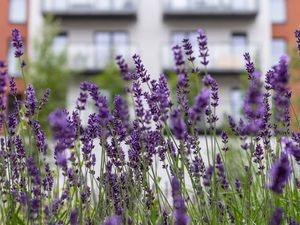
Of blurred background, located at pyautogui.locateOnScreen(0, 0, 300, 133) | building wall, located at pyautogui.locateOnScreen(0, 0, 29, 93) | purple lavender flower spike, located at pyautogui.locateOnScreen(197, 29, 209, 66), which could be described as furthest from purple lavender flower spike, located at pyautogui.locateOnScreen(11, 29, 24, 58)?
building wall, located at pyautogui.locateOnScreen(0, 0, 29, 93)

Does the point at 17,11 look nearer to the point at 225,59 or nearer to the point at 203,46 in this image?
the point at 225,59

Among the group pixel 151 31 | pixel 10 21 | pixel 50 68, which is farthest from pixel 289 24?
pixel 10 21

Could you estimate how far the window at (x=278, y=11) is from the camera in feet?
89.6

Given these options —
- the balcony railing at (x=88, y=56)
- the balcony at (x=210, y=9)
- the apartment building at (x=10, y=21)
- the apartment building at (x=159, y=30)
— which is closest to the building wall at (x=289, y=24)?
the apartment building at (x=159, y=30)

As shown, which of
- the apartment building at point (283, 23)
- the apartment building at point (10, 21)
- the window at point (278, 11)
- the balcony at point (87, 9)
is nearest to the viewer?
the balcony at point (87, 9)

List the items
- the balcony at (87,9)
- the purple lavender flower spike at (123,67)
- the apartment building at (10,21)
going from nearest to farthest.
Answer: the purple lavender flower spike at (123,67)
the balcony at (87,9)
the apartment building at (10,21)

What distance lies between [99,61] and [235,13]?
5.59 meters

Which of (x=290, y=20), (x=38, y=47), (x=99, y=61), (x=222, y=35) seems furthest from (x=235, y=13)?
(x=38, y=47)

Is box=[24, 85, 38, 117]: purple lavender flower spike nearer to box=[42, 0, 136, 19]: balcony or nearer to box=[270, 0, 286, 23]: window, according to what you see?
box=[42, 0, 136, 19]: balcony

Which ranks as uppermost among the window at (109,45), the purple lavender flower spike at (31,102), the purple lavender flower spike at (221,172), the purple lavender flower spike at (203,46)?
the window at (109,45)

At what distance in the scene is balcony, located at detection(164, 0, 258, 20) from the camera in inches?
985

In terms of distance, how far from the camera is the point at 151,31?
1023 inches

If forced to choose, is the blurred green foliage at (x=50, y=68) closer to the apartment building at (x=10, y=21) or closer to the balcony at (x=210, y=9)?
the apartment building at (x=10, y=21)

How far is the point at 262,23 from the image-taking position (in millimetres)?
26000
